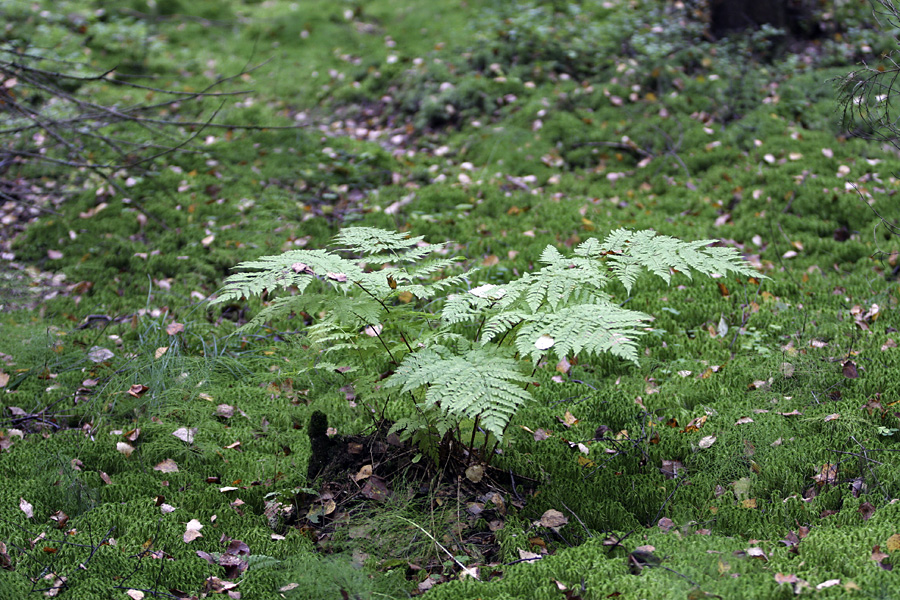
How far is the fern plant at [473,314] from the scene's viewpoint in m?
2.37

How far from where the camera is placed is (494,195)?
6.22 metres

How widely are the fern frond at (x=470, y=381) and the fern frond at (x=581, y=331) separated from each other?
5.3 inches

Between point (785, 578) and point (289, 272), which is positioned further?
point (289, 272)

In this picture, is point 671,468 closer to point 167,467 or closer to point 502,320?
point 502,320

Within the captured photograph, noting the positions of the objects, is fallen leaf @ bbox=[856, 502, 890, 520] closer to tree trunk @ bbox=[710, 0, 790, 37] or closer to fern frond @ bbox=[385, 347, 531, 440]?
fern frond @ bbox=[385, 347, 531, 440]

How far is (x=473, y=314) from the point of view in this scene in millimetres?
2834

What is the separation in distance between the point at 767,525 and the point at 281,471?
7.19 ft

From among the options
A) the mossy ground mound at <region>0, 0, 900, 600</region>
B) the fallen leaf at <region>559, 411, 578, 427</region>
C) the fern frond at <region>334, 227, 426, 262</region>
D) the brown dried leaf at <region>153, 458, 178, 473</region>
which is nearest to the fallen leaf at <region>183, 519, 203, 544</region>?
the mossy ground mound at <region>0, 0, 900, 600</region>

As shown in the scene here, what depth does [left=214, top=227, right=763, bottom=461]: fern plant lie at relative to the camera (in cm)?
237

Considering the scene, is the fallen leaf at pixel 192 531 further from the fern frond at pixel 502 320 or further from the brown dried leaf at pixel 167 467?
the fern frond at pixel 502 320

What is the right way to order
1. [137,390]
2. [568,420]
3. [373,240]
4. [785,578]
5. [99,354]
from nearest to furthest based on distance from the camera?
[785,578] → [373,240] → [568,420] → [137,390] → [99,354]

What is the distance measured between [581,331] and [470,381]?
1.43 feet

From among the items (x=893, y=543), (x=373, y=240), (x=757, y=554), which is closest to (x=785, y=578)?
(x=757, y=554)


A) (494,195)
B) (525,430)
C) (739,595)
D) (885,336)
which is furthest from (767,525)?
(494,195)
